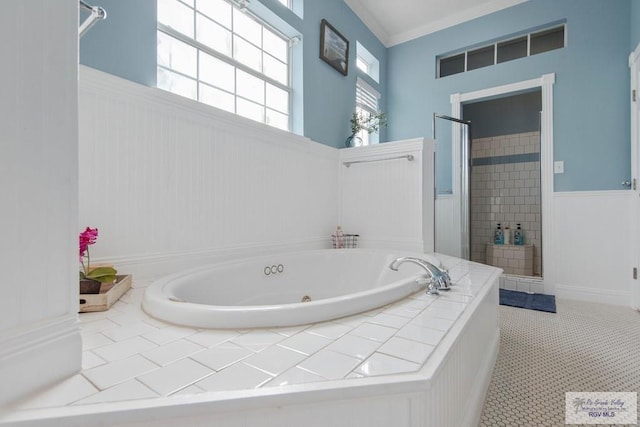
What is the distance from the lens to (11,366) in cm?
57

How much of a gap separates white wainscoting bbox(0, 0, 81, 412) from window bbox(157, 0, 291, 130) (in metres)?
1.21

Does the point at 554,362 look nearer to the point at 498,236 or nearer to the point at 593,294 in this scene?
the point at 593,294

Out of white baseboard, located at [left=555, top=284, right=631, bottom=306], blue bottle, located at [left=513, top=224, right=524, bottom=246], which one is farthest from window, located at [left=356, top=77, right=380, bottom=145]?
white baseboard, located at [left=555, top=284, right=631, bottom=306]

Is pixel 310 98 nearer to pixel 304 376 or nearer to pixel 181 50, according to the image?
pixel 181 50

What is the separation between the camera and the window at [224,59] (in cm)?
179

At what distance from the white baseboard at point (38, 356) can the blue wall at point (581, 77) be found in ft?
11.2

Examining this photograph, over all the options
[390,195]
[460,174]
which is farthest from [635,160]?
[390,195]

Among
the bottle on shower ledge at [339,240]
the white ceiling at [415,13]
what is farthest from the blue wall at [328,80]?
the bottle on shower ledge at [339,240]

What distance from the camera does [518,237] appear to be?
3777 mm

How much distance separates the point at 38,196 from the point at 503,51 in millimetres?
4079

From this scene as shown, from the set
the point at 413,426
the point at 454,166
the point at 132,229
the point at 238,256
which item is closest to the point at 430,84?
the point at 454,166

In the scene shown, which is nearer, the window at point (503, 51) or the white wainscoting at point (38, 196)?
the white wainscoting at point (38, 196)

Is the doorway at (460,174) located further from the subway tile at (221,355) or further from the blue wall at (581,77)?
the subway tile at (221,355)

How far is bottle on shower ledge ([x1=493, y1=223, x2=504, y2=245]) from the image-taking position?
152 inches
